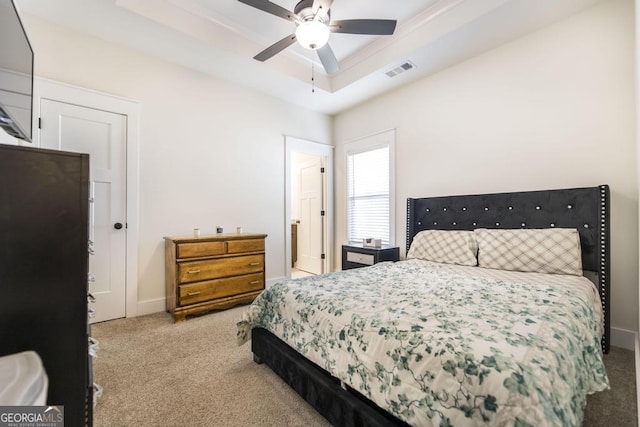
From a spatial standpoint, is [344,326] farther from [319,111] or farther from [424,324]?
[319,111]

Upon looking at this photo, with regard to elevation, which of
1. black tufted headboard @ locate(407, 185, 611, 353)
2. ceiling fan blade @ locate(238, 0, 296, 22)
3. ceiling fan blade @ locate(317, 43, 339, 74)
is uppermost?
ceiling fan blade @ locate(238, 0, 296, 22)

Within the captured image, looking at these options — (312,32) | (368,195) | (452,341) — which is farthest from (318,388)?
(368,195)

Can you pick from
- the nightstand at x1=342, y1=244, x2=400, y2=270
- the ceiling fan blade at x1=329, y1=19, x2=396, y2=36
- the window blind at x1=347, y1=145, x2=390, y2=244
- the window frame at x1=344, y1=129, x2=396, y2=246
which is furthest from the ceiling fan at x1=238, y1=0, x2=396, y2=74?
the nightstand at x1=342, y1=244, x2=400, y2=270

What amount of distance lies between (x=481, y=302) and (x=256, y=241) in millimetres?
2532

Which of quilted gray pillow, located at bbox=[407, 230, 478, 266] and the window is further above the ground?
the window

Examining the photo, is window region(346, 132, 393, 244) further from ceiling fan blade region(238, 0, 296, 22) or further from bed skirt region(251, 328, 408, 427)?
bed skirt region(251, 328, 408, 427)

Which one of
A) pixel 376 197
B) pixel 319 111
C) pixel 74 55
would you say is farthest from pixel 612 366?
pixel 74 55

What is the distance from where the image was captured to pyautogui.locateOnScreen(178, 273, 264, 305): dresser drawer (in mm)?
2822

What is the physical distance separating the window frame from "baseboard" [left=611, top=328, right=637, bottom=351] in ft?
7.24

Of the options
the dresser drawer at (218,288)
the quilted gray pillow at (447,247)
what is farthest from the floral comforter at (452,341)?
the dresser drawer at (218,288)

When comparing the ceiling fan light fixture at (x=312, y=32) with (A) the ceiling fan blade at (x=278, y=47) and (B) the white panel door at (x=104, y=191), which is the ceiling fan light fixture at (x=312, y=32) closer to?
(A) the ceiling fan blade at (x=278, y=47)

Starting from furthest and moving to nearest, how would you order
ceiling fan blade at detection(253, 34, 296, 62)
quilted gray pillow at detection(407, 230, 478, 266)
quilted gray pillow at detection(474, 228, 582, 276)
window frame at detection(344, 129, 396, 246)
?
1. window frame at detection(344, 129, 396, 246)
2. quilted gray pillow at detection(407, 230, 478, 266)
3. ceiling fan blade at detection(253, 34, 296, 62)
4. quilted gray pillow at detection(474, 228, 582, 276)

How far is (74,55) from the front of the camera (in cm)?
264

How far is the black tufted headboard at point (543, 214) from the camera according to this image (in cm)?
215
